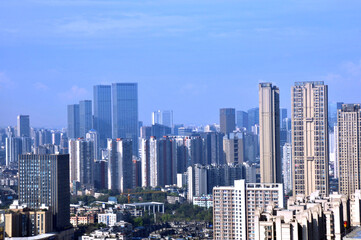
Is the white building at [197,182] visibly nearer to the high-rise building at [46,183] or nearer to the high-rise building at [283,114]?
the high-rise building at [283,114]

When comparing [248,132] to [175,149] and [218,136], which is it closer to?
[218,136]

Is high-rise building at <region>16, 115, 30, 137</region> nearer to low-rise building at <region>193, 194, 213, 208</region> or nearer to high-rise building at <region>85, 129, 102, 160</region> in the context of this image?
high-rise building at <region>85, 129, 102, 160</region>

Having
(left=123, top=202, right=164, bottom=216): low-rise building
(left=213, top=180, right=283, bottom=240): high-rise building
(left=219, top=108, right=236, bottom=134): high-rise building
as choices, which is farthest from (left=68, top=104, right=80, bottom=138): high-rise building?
(left=213, top=180, right=283, bottom=240): high-rise building

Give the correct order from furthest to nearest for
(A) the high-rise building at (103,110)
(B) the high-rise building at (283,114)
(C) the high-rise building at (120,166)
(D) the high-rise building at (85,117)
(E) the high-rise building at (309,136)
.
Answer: (A) the high-rise building at (103,110)
(D) the high-rise building at (85,117)
(C) the high-rise building at (120,166)
(B) the high-rise building at (283,114)
(E) the high-rise building at (309,136)

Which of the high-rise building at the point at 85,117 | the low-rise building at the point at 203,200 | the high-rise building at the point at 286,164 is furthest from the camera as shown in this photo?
the high-rise building at the point at 85,117

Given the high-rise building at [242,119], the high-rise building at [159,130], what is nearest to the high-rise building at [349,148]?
the high-rise building at [242,119]

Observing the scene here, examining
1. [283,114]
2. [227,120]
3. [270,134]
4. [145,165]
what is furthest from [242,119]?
[270,134]

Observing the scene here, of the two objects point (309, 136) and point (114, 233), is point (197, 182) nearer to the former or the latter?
point (114, 233)
